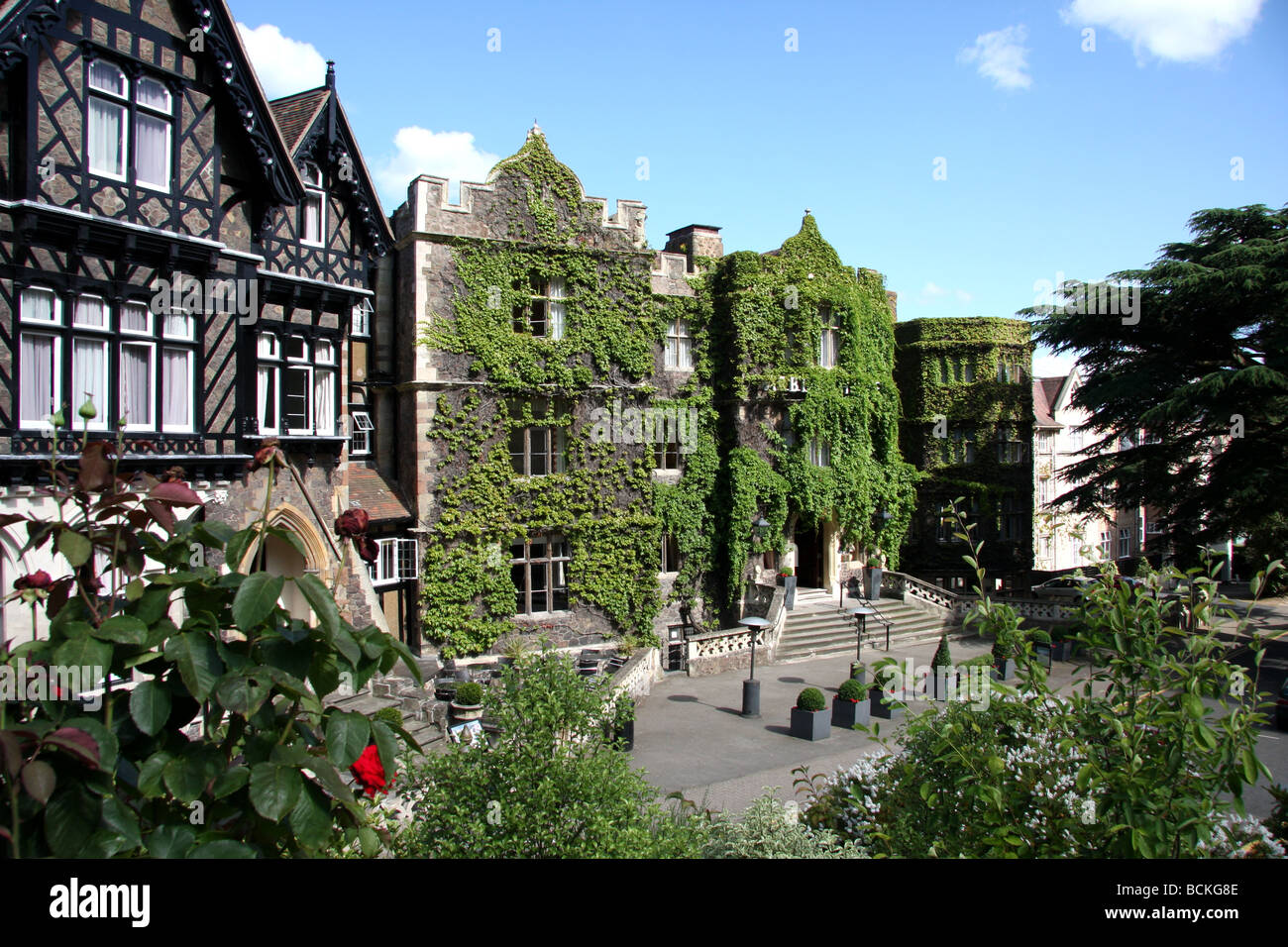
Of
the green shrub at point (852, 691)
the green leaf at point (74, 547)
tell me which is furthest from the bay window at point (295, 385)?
the green leaf at point (74, 547)

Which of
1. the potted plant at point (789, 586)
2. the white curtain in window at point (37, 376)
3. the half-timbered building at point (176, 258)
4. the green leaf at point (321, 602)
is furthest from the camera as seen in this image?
the potted plant at point (789, 586)

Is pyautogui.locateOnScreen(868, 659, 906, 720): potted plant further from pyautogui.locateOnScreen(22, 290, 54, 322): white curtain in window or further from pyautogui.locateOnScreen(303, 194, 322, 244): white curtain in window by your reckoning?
pyautogui.locateOnScreen(303, 194, 322, 244): white curtain in window

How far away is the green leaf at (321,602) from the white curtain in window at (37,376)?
11.6 metres

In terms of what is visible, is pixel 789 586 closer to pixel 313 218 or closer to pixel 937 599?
pixel 937 599

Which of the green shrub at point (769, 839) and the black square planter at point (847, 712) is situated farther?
the black square planter at point (847, 712)

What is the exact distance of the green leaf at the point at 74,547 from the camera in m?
2.81

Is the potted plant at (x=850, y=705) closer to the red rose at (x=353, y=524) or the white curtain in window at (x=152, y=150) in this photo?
the red rose at (x=353, y=524)

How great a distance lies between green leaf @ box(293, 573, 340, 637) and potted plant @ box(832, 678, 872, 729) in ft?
56.1

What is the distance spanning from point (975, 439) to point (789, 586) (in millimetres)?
14210
